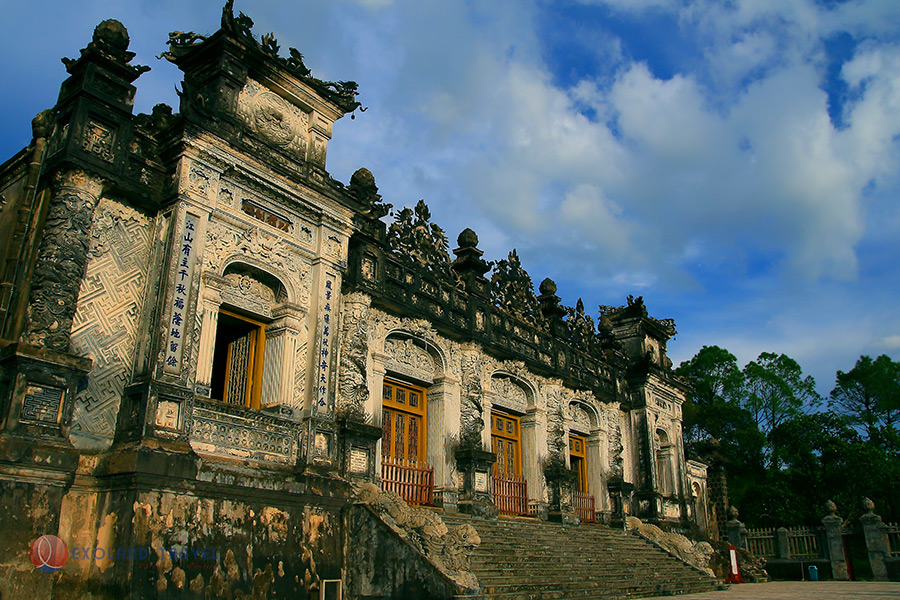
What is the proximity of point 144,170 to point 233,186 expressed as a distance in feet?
4.20

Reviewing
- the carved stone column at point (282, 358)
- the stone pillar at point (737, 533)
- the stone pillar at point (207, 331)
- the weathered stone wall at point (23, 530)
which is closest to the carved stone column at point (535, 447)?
the carved stone column at point (282, 358)

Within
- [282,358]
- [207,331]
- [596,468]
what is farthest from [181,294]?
[596,468]

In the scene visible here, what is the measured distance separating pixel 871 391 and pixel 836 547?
19476mm

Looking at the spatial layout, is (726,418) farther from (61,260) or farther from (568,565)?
(61,260)

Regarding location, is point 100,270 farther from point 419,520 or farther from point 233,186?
point 419,520

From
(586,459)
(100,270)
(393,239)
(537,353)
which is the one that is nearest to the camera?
(100,270)

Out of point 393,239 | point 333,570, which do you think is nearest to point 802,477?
point 393,239

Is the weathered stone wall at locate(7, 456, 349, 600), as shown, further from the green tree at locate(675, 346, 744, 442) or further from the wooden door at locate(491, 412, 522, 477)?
the green tree at locate(675, 346, 744, 442)

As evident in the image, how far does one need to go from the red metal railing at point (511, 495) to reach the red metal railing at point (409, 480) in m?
2.09

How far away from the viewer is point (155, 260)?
10016 mm

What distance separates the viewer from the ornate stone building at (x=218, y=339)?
8320 mm

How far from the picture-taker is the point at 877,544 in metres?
21.5

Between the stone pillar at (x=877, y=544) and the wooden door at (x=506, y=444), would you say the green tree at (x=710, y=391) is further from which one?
the wooden door at (x=506, y=444)

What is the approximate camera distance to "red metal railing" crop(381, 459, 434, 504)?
43.2ft
